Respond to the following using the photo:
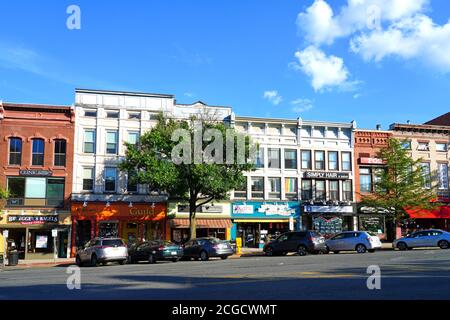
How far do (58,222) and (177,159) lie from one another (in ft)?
35.9

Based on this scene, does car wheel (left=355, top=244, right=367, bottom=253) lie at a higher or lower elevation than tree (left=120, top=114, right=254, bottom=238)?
lower

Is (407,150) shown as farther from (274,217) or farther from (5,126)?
(5,126)

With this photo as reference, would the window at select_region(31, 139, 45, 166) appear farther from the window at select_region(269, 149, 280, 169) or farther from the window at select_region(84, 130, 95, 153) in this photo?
the window at select_region(269, 149, 280, 169)

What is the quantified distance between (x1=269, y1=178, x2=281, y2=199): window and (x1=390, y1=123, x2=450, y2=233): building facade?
1227 cm

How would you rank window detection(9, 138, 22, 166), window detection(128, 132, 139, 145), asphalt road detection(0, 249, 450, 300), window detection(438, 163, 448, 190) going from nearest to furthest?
1. asphalt road detection(0, 249, 450, 300)
2. window detection(9, 138, 22, 166)
3. window detection(128, 132, 139, 145)
4. window detection(438, 163, 448, 190)

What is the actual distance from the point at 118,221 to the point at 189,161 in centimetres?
911

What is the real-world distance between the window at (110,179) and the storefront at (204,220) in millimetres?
4720

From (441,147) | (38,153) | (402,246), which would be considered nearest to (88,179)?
(38,153)

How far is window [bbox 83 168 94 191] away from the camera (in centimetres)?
3791

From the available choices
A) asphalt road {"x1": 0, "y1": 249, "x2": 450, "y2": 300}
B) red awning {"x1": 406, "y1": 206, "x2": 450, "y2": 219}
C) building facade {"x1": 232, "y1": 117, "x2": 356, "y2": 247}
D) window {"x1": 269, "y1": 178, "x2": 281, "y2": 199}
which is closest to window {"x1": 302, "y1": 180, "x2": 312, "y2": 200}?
building facade {"x1": 232, "y1": 117, "x2": 356, "y2": 247}

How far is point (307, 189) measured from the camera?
140 feet

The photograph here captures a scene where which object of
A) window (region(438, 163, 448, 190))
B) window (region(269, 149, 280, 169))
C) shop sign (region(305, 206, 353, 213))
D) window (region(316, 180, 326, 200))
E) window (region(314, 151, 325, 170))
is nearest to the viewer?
shop sign (region(305, 206, 353, 213))
